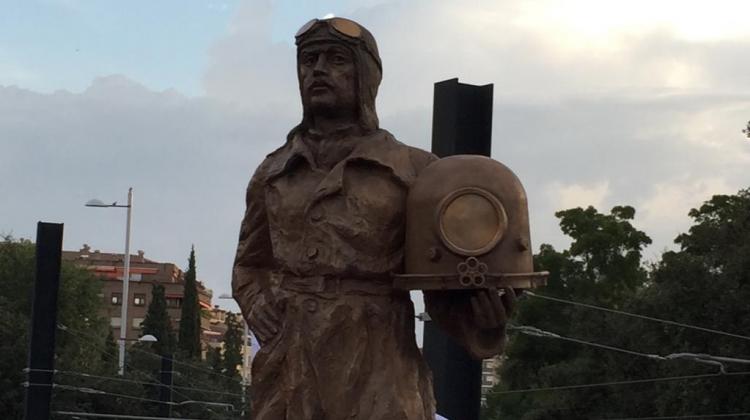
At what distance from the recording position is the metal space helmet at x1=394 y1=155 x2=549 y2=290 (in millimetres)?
6676

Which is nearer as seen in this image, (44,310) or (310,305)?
(310,305)

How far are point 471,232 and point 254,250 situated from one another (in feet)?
4.12

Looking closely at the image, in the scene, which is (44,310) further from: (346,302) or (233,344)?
(233,344)

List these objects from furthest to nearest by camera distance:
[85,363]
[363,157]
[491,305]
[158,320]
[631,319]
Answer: [158,320] < [85,363] < [631,319] < [363,157] < [491,305]

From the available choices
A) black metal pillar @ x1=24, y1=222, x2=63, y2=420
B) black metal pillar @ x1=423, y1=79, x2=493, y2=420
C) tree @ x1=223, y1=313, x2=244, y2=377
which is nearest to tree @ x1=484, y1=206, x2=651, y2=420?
black metal pillar @ x1=24, y1=222, x2=63, y2=420

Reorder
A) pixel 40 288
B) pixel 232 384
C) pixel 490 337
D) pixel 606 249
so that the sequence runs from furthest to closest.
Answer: pixel 232 384, pixel 606 249, pixel 40 288, pixel 490 337

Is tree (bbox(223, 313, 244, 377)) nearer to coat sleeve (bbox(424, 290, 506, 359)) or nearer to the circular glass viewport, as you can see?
coat sleeve (bbox(424, 290, 506, 359))

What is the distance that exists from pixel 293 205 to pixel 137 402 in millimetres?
39716

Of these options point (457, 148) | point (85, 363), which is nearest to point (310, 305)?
point (457, 148)

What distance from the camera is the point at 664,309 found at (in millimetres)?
38719

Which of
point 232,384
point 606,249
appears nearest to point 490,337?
point 606,249

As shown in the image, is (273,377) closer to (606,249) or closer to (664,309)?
(664,309)

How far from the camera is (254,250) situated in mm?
7441

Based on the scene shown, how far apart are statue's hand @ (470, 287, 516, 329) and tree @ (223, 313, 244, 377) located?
82.4m
